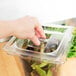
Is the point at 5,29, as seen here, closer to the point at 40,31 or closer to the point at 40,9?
the point at 40,31

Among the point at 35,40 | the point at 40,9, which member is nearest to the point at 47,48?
the point at 35,40

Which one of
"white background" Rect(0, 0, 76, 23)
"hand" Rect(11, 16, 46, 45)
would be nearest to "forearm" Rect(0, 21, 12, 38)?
"hand" Rect(11, 16, 46, 45)

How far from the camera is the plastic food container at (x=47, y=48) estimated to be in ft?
1.87

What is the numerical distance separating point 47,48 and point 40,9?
0.43m

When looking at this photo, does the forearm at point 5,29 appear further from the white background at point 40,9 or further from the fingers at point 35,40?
the white background at point 40,9

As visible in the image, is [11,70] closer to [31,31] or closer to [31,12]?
[31,31]

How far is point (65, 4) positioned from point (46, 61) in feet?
1.70

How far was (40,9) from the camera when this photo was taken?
1008mm

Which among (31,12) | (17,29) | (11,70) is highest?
(17,29)

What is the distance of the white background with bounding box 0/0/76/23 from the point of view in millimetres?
967

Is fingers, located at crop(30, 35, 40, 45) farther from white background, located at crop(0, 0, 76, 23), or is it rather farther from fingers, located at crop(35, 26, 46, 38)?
white background, located at crop(0, 0, 76, 23)

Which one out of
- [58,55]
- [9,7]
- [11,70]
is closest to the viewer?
[58,55]

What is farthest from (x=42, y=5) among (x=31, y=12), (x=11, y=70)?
(x=11, y=70)

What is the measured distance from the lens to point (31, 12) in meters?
1.01
